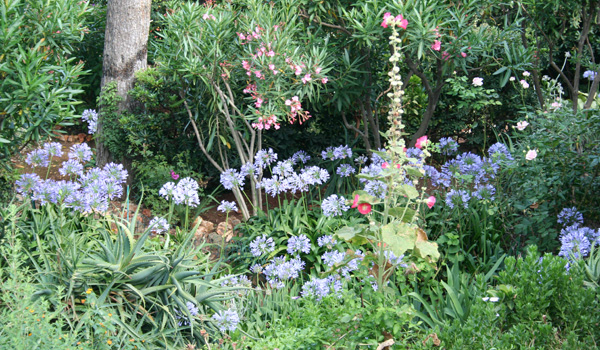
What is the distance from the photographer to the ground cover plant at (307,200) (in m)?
3.21

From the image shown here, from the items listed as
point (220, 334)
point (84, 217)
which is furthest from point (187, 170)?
point (220, 334)

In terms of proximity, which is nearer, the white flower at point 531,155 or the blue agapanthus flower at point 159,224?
the blue agapanthus flower at point 159,224

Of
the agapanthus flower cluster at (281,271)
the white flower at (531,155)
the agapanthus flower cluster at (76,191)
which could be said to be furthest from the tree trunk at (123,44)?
the white flower at (531,155)

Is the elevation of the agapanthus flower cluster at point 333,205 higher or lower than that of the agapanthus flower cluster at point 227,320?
higher

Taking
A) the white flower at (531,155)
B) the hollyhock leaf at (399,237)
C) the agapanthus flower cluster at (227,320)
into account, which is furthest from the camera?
the white flower at (531,155)

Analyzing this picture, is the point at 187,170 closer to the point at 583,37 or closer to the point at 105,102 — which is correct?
the point at 105,102

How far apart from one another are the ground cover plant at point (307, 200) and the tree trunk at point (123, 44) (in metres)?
0.15

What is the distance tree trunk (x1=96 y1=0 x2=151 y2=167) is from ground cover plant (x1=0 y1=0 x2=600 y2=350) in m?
0.15

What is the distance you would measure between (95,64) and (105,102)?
189cm

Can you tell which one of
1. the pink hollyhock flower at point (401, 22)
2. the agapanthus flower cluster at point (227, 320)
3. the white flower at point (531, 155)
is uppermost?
the pink hollyhock flower at point (401, 22)

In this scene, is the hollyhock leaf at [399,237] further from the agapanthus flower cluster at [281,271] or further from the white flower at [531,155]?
the white flower at [531,155]

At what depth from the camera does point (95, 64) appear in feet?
26.0

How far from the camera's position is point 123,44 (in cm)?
635

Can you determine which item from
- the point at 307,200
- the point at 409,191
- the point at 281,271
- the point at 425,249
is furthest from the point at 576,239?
the point at 307,200
